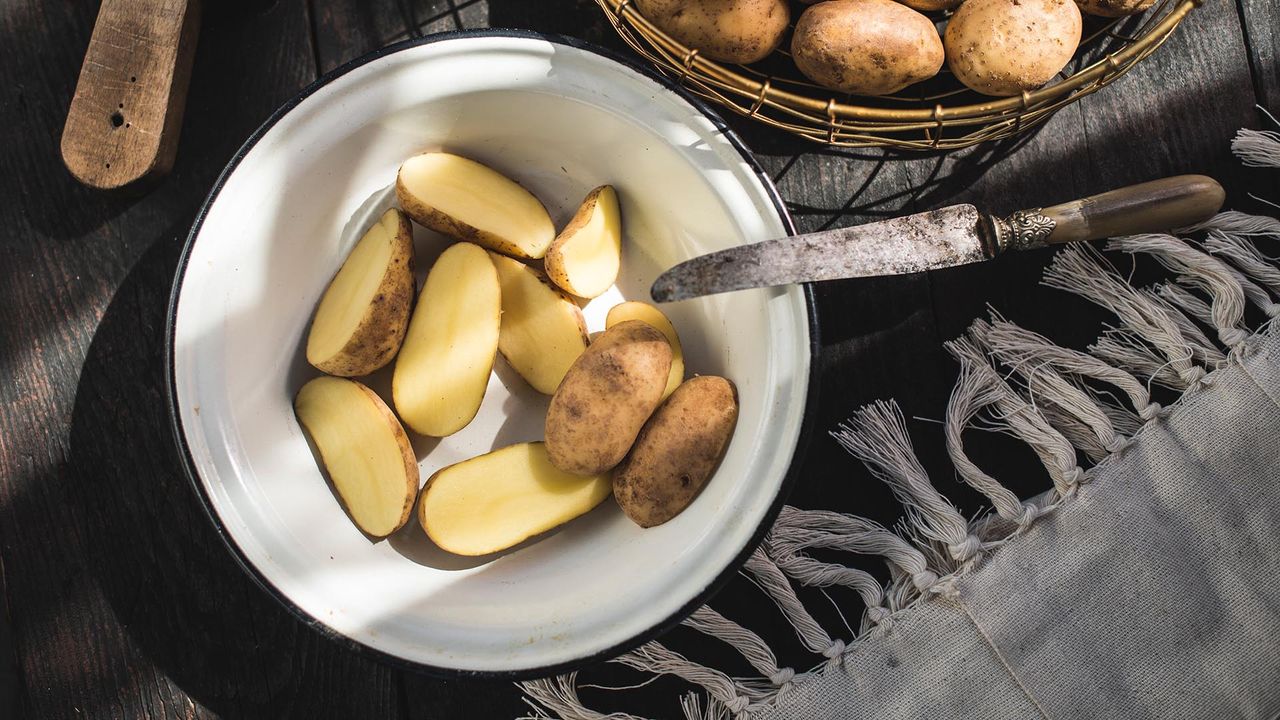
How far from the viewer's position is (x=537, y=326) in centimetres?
71

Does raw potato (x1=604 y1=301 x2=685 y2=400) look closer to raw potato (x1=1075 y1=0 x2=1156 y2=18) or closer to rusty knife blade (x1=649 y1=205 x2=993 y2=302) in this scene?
rusty knife blade (x1=649 y1=205 x2=993 y2=302)

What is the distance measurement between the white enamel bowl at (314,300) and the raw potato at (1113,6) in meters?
0.33

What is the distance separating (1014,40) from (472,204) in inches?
17.7

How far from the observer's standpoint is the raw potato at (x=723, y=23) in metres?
0.63

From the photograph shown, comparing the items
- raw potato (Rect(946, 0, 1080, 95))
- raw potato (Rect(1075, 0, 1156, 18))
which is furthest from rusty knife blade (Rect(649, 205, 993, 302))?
raw potato (Rect(1075, 0, 1156, 18))

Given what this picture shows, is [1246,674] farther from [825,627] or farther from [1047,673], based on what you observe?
[825,627]

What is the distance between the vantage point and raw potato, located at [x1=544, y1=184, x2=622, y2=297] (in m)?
0.67

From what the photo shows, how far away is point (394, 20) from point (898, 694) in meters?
0.77

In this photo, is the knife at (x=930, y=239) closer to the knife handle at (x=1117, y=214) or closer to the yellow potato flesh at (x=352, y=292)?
the knife handle at (x=1117, y=214)

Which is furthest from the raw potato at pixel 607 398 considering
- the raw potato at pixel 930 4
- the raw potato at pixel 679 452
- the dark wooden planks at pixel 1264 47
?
the dark wooden planks at pixel 1264 47

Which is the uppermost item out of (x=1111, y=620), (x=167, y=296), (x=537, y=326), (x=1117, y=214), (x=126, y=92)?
(x=126, y=92)

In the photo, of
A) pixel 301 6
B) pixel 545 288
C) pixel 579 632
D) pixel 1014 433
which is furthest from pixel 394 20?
pixel 1014 433

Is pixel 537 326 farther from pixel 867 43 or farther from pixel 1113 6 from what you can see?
pixel 1113 6

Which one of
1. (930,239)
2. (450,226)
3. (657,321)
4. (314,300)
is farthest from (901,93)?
(314,300)
